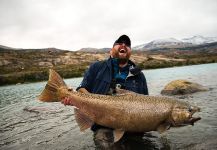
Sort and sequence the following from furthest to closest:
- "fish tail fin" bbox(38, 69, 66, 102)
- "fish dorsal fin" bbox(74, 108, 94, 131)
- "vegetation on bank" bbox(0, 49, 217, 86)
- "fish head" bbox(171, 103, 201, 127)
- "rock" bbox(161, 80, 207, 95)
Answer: "vegetation on bank" bbox(0, 49, 217, 86)
"rock" bbox(161, 80, 207, 95)
"fish dorsal fin" bbox(74, 108, 94, 131)
"fish tail fin" bbox(38, 69, 66, 102)
"fish head" bbox(171, 103, 201, 127)

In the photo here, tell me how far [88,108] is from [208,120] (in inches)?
260

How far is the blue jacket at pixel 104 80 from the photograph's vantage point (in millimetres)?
7547

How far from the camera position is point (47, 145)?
9781 millimetres

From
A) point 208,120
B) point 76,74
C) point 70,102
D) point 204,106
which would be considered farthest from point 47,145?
point 76,74

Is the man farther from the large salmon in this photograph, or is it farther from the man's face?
the large salmon

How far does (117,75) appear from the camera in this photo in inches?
302

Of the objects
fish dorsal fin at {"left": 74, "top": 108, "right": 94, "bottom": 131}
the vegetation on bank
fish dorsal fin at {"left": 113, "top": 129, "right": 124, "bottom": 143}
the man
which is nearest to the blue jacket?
the man

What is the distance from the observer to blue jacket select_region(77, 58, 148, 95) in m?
7.55

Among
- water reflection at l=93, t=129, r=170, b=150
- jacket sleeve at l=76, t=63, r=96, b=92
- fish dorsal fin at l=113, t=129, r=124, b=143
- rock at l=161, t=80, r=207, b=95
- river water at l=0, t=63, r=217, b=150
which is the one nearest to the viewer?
fish dorsal fin at l=113, t=129, r=124, b=143

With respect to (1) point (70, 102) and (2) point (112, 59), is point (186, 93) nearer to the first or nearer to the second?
(2) point (112, 59)

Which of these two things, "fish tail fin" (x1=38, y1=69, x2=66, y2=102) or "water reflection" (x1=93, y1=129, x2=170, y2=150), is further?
"water reflection" (x1=93, y1=129, x2=170, y2=150)

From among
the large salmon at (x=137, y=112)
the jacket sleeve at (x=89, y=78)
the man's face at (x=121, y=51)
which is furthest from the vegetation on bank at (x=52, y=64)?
the large salmon at (x=137, y=112)

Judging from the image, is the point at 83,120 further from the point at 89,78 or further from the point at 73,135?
the point at 73,135

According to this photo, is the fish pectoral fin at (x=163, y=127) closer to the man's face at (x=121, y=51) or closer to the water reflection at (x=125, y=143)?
the water reflection at (x=125, y=143)
